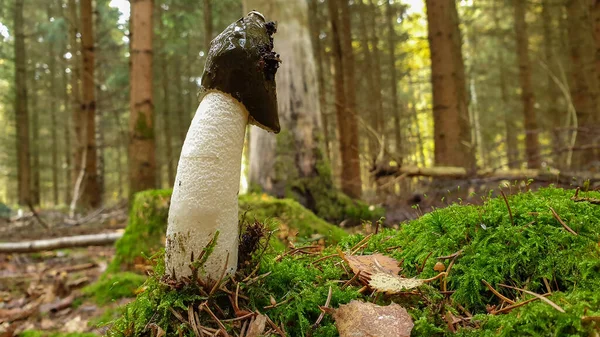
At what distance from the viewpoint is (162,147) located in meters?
24.9

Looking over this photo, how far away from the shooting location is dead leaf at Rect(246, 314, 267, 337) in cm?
157

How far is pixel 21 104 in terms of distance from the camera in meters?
18.2

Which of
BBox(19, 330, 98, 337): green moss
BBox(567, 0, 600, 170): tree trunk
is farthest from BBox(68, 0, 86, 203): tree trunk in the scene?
BBox(567, 0, 600, 170): tree trunk

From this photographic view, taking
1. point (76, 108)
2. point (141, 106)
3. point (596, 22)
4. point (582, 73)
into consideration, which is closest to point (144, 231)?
point (141, 106)

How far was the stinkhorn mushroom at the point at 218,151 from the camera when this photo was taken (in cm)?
179

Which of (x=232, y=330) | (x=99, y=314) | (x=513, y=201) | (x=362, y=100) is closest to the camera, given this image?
(x=232, y=330)

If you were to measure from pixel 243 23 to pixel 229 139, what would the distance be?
0.55 meters

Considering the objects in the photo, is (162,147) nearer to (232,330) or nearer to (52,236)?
(52,236)

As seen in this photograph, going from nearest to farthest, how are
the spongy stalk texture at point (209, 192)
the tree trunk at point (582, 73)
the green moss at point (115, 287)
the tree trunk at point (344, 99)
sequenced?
the spongy stalk texture at point (209, 192), the green moss at point (115, 287), the tree trunk at point (582, 73), the tree trunk at point (344, 99)

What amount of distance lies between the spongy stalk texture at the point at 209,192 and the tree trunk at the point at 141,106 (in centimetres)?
516

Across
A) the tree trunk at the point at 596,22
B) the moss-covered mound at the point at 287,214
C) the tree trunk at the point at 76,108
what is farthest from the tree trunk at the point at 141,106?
the tree trunk at the point at 596,22

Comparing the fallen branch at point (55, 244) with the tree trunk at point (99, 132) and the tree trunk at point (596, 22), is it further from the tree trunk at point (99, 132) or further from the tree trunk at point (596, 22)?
the tree trunk at point (596, 22)

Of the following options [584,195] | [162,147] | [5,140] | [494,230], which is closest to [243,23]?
[494,230]

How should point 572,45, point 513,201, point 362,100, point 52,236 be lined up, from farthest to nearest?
1. point 362,100
2. point 572,45
3. point 52,236
4. point 513,201
